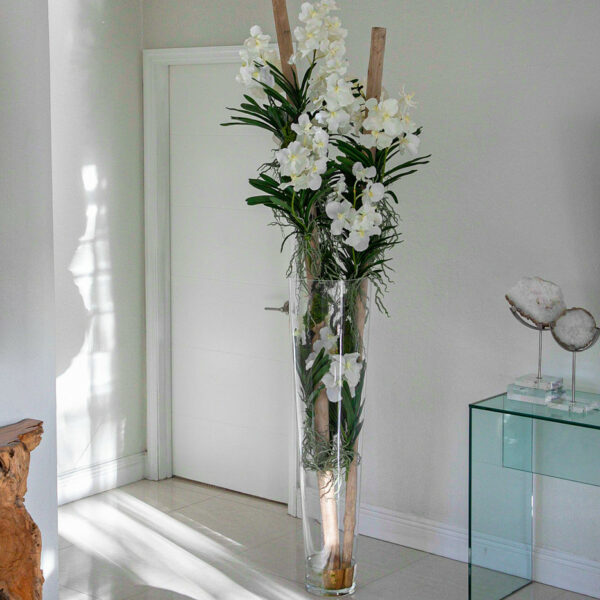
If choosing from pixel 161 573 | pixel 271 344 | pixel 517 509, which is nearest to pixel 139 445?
pixel 271 344

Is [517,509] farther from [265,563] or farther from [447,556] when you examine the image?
[265,563]

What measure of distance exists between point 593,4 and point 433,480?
76.0 inches

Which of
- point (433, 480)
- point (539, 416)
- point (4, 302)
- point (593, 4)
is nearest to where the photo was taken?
point (4, 302)

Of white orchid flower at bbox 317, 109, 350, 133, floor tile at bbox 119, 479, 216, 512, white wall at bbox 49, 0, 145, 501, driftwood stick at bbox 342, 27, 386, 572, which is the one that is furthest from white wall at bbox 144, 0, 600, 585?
white wall at bbox 49, 0, 145, 501

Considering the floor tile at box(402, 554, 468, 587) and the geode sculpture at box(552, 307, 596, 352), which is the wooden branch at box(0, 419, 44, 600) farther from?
the geode sculpture at box(552, 307, 596, 352)

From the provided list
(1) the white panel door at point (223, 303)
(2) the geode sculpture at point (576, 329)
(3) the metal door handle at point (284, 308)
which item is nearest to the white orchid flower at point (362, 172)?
(2) the geode sculpture at point (576, 329)

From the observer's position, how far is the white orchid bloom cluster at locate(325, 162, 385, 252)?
9.27 ft

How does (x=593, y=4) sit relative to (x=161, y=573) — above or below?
above

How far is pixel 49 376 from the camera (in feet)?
8.71

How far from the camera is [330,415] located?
3092 millimetres

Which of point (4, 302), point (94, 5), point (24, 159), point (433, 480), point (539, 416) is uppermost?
point (94, 5)

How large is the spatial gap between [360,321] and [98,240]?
1.76 metres

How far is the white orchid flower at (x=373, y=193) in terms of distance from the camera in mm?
2840

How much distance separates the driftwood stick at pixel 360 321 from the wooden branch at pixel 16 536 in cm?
120
